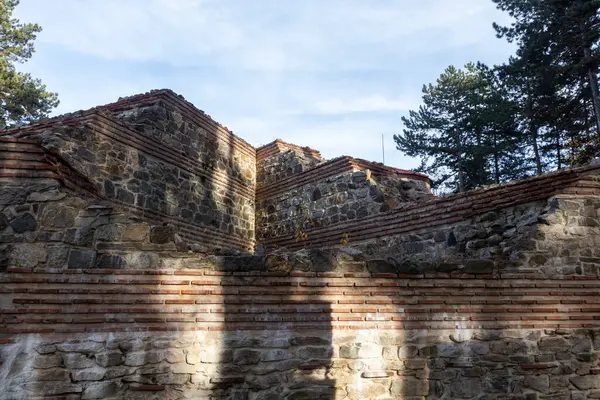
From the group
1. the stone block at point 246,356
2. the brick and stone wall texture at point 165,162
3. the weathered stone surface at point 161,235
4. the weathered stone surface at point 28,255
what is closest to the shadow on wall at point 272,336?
the stone block at point 246,356

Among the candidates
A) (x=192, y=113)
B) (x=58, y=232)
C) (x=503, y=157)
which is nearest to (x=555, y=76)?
(x=503, y=157)

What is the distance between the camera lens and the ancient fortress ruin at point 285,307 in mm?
4043

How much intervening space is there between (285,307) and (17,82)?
69.3 ft

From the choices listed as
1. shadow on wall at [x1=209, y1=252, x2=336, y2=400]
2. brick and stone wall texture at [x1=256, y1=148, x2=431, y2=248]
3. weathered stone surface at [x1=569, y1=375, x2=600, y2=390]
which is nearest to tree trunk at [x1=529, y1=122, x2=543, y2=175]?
brick and stone wall texture at [x1=256, y1=148, x2=431, y2=248]

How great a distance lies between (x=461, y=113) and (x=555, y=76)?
790 cm

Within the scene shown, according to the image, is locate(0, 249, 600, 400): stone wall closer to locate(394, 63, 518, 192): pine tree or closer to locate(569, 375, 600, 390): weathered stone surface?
locate(569, 375, 600, 390): weathered stone surface

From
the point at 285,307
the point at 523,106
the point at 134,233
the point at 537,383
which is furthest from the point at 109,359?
the point at 523,106

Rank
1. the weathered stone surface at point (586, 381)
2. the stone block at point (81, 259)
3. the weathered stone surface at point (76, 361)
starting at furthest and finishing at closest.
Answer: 1. the weathered stone surface at point (586, 381)
2. the stone block at point (81, 259)
3. the weathered stone surface at point (76, 361)

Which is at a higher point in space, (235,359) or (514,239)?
(514,239)

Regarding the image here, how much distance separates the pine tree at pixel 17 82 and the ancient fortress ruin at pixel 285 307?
60.6 feet

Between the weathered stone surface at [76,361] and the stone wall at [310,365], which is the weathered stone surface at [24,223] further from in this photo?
the weathered stone surface at [76,361]

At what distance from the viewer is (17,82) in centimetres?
2036

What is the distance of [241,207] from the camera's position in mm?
11445

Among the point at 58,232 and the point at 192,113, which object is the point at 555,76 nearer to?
the point at 192,113
